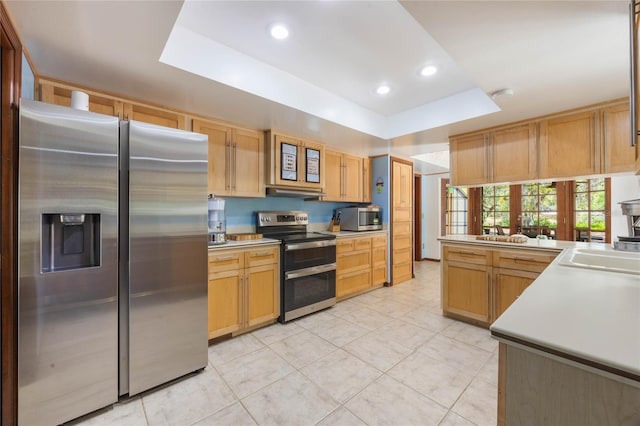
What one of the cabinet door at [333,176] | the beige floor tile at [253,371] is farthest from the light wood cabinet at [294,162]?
the beige floor tile at [253,371]

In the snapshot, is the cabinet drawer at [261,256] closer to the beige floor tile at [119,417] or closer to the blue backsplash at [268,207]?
the blue backsplash at [268,207]

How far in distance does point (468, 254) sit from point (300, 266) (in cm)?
187

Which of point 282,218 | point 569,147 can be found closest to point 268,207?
point 282,218

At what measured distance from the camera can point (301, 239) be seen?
3043 millimetres

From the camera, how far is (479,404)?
1.69m

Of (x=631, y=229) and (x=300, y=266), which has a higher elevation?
(x=631, y=229)

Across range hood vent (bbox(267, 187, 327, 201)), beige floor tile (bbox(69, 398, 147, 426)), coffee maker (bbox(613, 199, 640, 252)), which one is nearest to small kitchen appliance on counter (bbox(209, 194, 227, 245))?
range hood vent (bbox(267, 187, 327, 201))

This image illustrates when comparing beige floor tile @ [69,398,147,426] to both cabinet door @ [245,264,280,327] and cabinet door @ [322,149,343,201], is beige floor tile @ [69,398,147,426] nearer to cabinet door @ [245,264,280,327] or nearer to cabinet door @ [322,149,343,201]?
cabinet door @ [245,264,280,327]

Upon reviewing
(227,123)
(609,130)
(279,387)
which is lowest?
(279,387)

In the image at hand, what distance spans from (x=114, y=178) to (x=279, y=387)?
68.4 inches

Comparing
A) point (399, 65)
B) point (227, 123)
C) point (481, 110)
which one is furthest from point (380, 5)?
point (227, 123)

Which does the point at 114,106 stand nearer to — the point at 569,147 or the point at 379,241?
the point at 379,241

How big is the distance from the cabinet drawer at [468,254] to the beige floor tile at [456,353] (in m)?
0.89

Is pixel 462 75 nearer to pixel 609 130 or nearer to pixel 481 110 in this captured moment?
pixel 481 110
